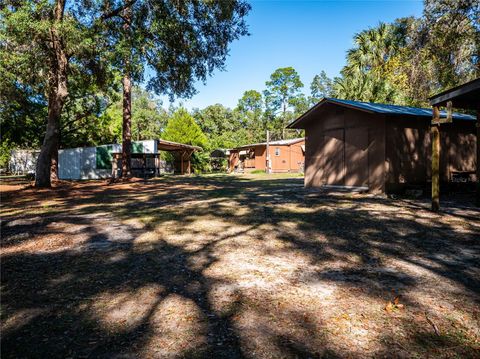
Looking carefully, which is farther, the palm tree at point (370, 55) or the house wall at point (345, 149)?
the palm tree at point (370, 55)

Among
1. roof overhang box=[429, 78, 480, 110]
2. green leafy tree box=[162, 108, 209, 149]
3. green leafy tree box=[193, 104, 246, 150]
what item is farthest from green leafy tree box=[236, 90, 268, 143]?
roof overhang box=[429, 78, 480, 110]

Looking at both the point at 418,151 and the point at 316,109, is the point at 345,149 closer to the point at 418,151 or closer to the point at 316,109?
the point at 316,109

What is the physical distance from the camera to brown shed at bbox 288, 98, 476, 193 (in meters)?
12.5

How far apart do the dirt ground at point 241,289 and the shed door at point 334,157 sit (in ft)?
23.8

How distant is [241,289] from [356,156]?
11.5m

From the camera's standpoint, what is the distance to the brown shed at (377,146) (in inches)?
493

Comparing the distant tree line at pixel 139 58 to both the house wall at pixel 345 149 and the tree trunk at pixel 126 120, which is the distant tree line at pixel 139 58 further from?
the house wall at pixel 345 149

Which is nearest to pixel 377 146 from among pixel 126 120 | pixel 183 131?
pixel 126 120

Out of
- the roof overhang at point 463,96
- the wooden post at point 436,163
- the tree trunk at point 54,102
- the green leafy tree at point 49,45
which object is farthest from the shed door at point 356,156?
the tree trunk at point 54,102

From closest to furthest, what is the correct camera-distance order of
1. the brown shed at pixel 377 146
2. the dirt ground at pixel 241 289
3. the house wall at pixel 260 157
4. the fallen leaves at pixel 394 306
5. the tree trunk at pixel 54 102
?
the dirt ground at pixel 241 289, the fallen leaves at pixel 394 306, the brown shed at pixel 377 146, the tree trunk at pixel 54 102, the house wall at pixel 260 157

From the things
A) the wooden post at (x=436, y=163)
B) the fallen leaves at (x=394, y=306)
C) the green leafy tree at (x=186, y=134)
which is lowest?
the fallen leaves at (x=394, y=306)

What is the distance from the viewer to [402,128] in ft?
41.9

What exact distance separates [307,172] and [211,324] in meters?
14.4

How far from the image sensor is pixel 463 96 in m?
8.71
